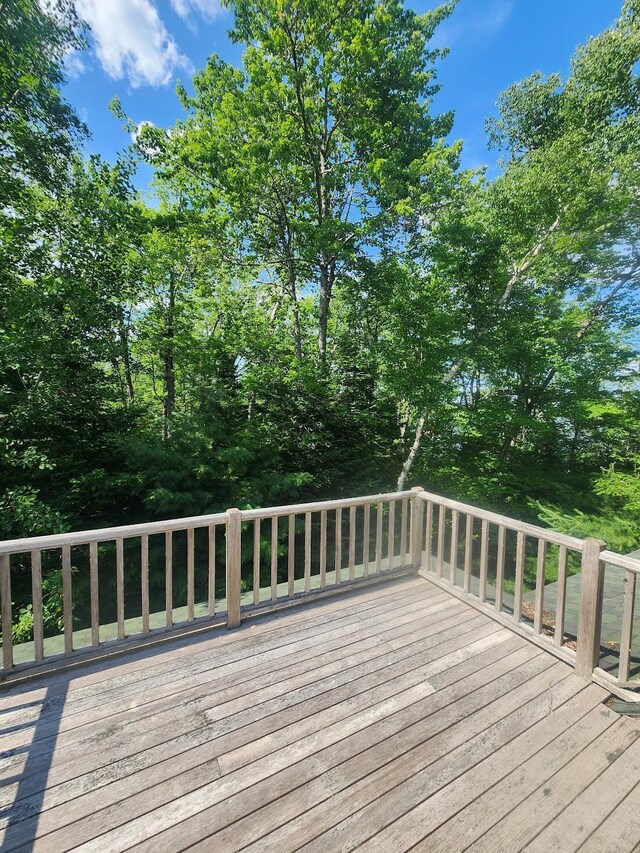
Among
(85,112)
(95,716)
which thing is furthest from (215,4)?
(95,716)

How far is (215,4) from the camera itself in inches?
290

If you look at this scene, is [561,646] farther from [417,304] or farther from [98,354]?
[98,354]

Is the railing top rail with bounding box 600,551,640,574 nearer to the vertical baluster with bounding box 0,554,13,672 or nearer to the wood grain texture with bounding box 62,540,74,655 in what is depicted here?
the wood grain texture with bounding box 62,540,74,655

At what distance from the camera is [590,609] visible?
2.11 metres

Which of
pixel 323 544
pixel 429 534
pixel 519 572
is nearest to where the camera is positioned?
pixel 519 572

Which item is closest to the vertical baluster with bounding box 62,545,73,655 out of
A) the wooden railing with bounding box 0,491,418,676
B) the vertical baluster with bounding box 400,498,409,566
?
the wooden railing with bounding box 0,491,418,676

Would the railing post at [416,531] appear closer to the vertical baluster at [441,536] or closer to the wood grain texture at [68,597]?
the vertical baluster at [441,536]

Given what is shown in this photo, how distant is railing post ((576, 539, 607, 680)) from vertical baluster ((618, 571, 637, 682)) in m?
0.12

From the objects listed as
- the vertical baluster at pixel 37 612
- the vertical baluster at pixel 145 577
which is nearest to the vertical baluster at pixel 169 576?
the vertical baluster at pixel 145 577

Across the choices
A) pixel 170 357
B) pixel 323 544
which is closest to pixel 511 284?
pixel 323 544

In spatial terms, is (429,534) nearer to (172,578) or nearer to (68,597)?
(172,578)

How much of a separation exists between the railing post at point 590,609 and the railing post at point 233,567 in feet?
7.11

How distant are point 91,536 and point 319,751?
1648mm

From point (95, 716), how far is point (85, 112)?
9359 millimetres
